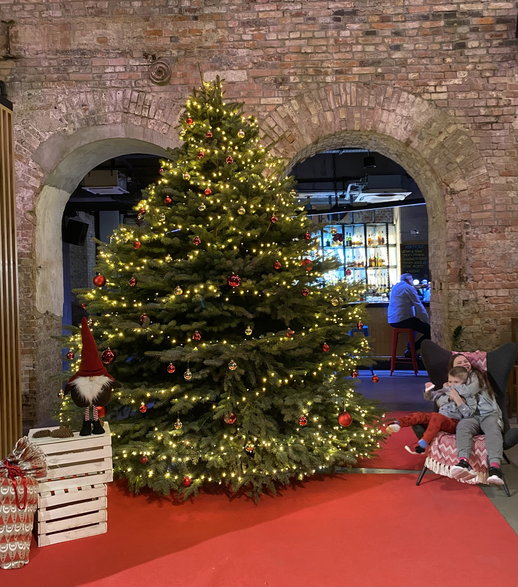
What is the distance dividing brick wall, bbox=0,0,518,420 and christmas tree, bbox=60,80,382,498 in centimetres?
173

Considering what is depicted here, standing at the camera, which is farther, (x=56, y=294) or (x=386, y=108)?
(x=56, y=294)

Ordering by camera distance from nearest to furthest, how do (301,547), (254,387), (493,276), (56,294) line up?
(301,547) < (254,387) < (493,276) < (56,294)

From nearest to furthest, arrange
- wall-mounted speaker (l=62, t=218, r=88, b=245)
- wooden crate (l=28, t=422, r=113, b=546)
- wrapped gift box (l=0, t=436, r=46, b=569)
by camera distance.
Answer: wrapped gift box (l=0, t=436, r=46, b=569)
wooden crate (l=28, t=422, r=113, b=546)
wall-mounted speaker (l=62, t=218, r=88, b=245)

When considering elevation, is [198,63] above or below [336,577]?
above

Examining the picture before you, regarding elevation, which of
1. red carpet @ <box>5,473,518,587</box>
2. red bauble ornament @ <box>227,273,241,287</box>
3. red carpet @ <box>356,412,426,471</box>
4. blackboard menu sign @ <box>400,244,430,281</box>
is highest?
blackboard menu sign @ <box>400,244,430,281</box>

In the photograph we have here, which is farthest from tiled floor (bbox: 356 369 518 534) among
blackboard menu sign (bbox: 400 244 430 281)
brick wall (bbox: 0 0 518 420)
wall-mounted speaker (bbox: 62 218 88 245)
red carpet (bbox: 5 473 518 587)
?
wall-mounted speaker (bbox: 62 218 88 245)

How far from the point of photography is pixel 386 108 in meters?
5.61

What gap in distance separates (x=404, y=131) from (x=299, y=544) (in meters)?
4.27

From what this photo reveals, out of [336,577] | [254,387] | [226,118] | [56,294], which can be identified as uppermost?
[226,118]

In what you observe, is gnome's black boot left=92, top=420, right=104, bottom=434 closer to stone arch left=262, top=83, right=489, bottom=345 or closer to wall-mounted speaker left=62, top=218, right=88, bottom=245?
stone arch left=262, top=83, right=489, bottom=345

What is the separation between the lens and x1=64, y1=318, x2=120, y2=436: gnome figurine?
323cm

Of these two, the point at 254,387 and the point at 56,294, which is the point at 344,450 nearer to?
the point at 254,387

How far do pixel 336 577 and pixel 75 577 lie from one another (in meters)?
1.26

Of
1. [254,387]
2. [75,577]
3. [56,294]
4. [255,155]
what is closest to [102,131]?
[56,294]
